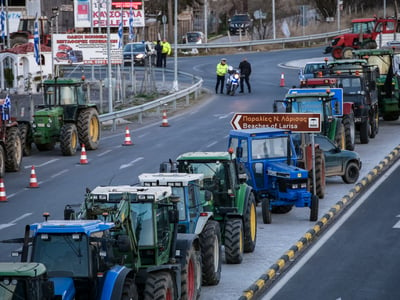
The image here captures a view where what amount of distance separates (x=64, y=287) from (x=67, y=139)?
2147 centimetres

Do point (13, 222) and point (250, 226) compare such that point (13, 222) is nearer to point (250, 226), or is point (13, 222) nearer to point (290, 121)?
point (250, 226)

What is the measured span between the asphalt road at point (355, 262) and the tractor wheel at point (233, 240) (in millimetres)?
1003

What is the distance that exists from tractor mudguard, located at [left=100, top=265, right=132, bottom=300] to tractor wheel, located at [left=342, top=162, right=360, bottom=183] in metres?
16.4

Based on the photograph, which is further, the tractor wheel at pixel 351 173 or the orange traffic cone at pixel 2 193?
the tractor wheel at pixel 351 173

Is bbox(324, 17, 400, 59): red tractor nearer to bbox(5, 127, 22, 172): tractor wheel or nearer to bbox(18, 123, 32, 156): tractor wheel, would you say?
bbox(18, 123, 32, 156): tractor wheel

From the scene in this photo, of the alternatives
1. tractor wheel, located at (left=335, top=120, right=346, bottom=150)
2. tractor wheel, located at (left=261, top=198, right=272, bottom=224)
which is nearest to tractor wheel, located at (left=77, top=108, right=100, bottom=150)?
tractor wheel, located at (left=335, top=120, right=346, bottom=150)

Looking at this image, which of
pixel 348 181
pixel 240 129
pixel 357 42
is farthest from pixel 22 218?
pixel 357 42

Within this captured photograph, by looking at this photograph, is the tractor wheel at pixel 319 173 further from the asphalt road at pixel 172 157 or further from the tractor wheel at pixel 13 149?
the tractor wheel at pixel 13 149

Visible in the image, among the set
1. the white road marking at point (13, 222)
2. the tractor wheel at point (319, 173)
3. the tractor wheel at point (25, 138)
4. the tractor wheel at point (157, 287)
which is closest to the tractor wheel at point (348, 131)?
the tractor wheel at point (319, 173)

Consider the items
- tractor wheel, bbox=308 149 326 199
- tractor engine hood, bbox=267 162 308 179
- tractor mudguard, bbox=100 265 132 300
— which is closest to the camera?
tractor mudguard, bbox=100 265 132 300

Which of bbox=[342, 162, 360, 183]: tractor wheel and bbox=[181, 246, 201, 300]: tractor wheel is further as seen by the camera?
bbox=[342, 162, 360, 183]: tractor wheel

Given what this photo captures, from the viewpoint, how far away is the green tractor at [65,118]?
33.3 metres

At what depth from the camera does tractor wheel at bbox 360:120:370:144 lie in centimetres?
3634

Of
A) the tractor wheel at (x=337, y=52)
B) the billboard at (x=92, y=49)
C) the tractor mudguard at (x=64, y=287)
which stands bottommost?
the tractor mudguard at (x=64, y=287)
